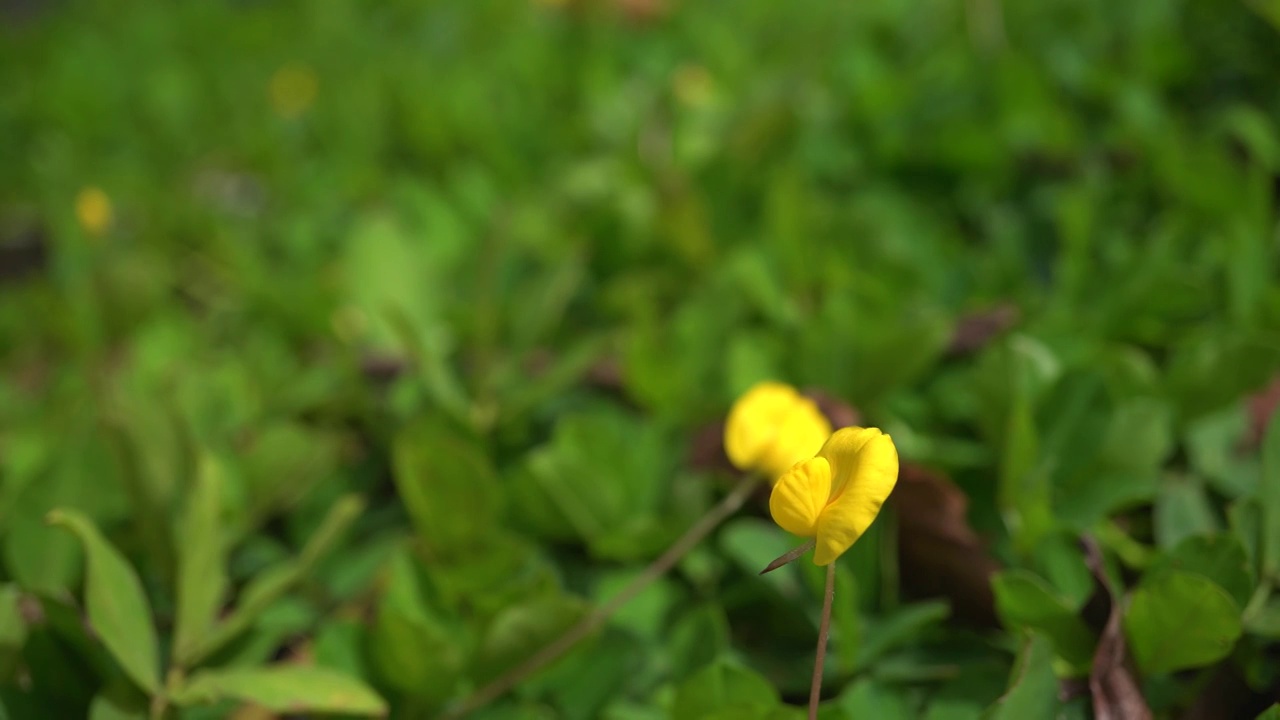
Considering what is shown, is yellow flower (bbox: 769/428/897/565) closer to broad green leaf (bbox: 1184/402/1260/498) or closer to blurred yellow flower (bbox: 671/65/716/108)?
broad green leaf (bbox: 1184/402/1260/498)

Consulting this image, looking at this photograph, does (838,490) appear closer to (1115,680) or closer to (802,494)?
(802,494)

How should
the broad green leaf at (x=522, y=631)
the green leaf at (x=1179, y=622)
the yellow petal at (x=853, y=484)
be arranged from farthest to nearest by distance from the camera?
the broad green leaf at (x=522, y=631), the green leaf at (x=1179, y=622), the yellow petal at (x=853, y=484)

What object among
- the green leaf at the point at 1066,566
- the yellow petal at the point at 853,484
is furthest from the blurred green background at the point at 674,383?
the yellow petal at the point at 853,484

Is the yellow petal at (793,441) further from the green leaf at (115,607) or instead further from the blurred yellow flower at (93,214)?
the blurred yellow flower at (93,214)

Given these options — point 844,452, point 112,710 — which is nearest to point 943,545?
point 844,452

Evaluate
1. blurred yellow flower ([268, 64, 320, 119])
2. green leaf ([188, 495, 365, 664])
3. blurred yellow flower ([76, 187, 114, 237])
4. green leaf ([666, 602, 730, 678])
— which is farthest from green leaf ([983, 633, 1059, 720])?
blurred yellow flower ([268, 64, 320, 119])

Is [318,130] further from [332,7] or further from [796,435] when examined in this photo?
[796,435]
